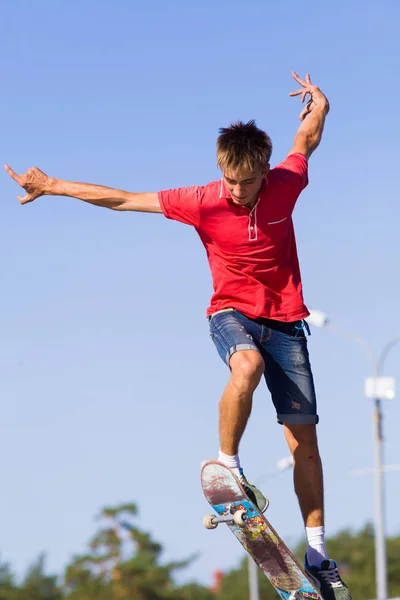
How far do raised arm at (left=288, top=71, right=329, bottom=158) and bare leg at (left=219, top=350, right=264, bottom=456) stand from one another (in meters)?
1.85

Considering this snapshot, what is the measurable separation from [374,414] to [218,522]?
18.9 metres

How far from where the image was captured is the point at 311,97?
9539 millimetres

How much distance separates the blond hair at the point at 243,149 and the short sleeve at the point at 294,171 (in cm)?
35

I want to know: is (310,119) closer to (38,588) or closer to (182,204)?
(182,204)

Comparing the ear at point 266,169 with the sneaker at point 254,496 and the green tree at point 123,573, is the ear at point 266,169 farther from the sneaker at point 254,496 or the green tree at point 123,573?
the green tree at point 123,573

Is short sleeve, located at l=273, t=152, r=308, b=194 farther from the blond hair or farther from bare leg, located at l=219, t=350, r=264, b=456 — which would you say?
bare leg, located at l=219, t=350, r=264, b=456

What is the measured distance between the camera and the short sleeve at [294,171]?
8.42 metres

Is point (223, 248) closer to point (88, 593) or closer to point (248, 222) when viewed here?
point (248, 222)

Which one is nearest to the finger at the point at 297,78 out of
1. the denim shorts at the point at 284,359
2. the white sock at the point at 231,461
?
the denim shorts at the point at 284,359

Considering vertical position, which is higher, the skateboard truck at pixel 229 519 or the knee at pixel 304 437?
the knee at pixel 304 437

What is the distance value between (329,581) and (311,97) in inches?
161

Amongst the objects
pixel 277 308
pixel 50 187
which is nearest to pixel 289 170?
pixel 277 308

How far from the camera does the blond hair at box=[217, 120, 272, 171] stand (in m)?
7.90

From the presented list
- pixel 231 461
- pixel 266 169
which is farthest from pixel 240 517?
pixel 266 169
